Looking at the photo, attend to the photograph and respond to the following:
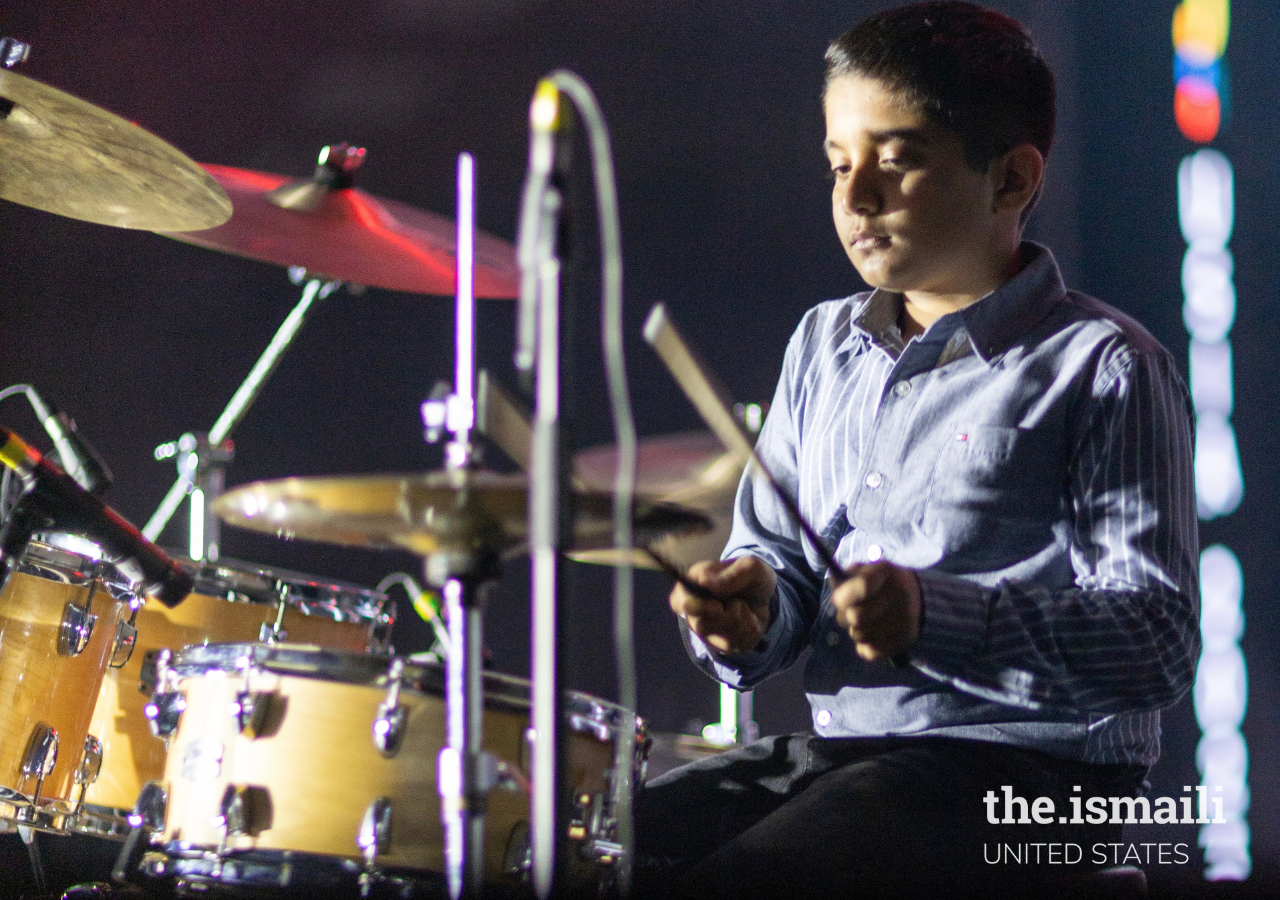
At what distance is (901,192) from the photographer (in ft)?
4.34

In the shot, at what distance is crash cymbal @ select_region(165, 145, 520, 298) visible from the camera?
2.13 meters

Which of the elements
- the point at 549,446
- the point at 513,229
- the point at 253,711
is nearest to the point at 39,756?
the point at 253,711

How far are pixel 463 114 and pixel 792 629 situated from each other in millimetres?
2257

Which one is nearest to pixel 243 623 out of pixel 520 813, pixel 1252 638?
pixel 520 813

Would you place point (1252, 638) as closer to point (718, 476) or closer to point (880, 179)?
point (880, 179)

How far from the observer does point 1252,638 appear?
2941 mm

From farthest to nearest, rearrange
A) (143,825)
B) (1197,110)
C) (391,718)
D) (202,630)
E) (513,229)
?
1. (513,229)
2. (1197,110)
3. (202,630)
4. (143,825)
5. (391,718)

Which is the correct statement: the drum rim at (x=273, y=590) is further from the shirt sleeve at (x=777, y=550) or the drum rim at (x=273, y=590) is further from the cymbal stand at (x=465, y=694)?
the cymbal stand at (x=465, y=694)

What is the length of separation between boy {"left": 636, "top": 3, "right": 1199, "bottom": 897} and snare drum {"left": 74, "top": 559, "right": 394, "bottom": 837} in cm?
77

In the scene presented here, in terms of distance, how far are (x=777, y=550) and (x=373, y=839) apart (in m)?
0.60

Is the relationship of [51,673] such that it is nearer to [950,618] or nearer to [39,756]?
[39,756]

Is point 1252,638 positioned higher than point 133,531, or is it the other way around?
point 1252,638

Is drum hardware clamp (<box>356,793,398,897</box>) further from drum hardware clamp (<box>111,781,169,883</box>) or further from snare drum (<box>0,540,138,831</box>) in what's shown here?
snare drum (<box>0,540,138,831</box>)

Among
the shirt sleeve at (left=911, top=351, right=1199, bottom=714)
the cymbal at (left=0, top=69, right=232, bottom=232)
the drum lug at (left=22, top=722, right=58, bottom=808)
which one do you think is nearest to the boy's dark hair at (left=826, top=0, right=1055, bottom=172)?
the shirt sleeve at (left=911, top=351, right=1199, bottom=714)
